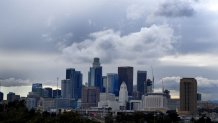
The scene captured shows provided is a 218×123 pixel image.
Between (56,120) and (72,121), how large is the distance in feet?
10.2

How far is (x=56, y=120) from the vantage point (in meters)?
74.0

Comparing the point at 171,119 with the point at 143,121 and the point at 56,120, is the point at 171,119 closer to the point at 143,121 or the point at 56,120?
the point at 143,121

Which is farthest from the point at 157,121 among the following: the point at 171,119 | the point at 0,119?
the point at 0,119

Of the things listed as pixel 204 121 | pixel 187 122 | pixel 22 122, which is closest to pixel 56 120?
pixel 22 122

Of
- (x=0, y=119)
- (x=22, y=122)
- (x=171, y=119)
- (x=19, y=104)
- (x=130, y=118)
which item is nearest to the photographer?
(x=22, y=122)

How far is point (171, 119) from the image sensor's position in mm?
139750

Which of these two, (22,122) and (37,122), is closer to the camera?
(37,122)

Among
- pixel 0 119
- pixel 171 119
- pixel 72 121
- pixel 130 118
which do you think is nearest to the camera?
pixel 72 121

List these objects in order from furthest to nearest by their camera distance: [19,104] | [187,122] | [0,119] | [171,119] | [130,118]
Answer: [187,122] → [130,118] → [171,119] → [19,104] → [0,119]

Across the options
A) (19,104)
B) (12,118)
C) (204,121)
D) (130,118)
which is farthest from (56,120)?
(130,118)

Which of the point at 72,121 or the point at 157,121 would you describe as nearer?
the point at 72,121

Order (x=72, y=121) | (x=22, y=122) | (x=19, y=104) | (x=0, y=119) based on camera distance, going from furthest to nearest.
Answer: (x=19, y=104) < (x=0, y=119) < (x=22, y=122) < (x=72, y=121)

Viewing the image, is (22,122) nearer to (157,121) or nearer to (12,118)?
(12,118)

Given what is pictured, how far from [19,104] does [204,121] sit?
4778cm
